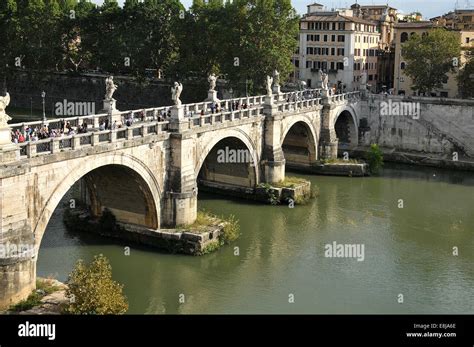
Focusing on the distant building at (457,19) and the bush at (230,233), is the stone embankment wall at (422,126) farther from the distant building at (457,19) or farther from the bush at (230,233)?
the bush at (230,233)

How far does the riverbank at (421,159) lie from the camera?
1912 inches

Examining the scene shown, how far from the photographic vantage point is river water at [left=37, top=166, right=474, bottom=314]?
2481cm

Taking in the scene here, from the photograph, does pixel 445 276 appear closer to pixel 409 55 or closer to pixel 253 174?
pixel 253 174

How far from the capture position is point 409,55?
55.6m

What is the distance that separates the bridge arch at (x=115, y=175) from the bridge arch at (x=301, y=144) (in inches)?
716

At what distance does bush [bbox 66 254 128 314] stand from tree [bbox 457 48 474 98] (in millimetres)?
40378

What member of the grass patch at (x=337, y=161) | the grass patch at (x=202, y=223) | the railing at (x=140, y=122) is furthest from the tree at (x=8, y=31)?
the grass patch at (x=202, y=223)

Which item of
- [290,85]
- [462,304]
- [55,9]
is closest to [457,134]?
[290,85]

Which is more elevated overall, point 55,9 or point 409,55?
point 55,9

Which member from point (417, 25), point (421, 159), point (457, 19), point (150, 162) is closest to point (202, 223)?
point (150, 162)

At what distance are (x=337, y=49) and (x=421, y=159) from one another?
19571mm

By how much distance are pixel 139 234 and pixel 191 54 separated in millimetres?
33347

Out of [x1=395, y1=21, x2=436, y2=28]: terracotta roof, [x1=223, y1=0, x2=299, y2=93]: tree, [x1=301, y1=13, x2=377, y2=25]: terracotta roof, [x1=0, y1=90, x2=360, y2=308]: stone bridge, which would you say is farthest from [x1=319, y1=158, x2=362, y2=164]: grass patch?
[x1=395, y1=21, x2=436, y2=28]: terracotta roof

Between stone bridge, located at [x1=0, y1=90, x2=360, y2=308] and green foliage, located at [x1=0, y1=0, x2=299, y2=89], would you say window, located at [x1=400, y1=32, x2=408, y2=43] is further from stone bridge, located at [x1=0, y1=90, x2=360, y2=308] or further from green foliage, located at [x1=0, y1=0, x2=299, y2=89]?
stone bridge, located at [x1=0, y1=90, x2=360, y2=308]
